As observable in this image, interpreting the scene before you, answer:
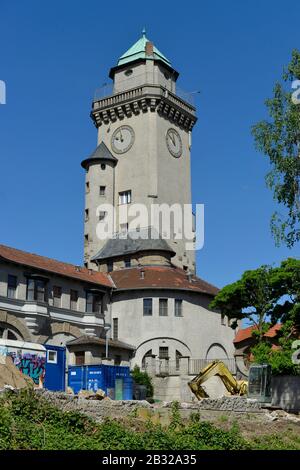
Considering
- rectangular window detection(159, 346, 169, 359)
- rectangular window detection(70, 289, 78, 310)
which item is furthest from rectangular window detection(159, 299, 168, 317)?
rectangular window detection(70, 289, 78, 310)

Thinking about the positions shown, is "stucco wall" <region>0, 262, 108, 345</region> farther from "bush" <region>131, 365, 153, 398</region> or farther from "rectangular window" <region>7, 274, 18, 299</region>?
"bush" <region>131, 365, 153, 398</region>

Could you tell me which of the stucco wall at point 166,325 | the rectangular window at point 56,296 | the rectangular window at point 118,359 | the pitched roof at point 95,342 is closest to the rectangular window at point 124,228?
the stucco wall at point 166,325

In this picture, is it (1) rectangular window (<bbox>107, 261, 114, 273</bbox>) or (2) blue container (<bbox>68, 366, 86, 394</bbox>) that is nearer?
(2) blue container (<bbox>68, 366, 86, 394</bbox>)

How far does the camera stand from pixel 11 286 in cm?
5084

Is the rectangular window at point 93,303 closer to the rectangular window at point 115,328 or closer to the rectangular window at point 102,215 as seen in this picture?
the rectangular window at point 115,328

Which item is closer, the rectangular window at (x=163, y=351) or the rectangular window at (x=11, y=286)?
the rectangular window at (x=11, y=286)

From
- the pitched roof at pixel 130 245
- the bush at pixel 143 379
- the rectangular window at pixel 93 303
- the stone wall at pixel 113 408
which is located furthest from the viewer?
the pitched roof at pixel 130 245

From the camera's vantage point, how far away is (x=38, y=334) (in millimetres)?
51312

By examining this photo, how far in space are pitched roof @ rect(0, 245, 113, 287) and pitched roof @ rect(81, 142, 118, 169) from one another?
1561 centimetres

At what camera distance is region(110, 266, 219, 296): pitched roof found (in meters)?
59.2

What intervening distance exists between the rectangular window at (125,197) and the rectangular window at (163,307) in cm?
1653

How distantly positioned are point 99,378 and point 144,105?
38692 millimetres

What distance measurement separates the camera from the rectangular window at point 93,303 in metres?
57.3

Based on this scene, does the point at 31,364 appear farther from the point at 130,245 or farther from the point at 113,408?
the point at 130,245
